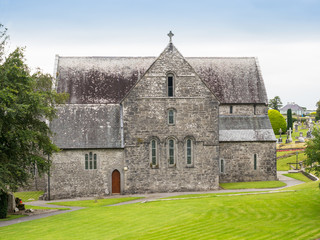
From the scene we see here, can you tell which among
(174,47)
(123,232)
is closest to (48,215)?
(123,232)

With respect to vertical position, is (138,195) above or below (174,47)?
below

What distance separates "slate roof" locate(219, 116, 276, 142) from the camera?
48.8 metres

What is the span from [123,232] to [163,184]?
19536 millimetres

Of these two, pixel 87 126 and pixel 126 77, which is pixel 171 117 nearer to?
pixel 87 126

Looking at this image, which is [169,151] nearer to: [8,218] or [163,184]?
[163,184]

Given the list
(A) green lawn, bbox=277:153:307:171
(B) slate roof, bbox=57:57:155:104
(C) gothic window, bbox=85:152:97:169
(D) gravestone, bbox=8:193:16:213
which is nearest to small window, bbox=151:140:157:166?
(C) gothic window, bbox=85:152:97:169

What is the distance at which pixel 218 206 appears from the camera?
29875 mm

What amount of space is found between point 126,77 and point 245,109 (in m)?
13.4

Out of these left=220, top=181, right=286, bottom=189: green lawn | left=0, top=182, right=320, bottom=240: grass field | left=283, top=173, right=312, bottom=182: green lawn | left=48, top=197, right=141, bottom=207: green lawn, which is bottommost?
left=48, top=197, right=141, bottom=207: green lawn

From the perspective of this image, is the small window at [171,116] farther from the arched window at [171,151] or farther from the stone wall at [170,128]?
the arched window at [171,151]

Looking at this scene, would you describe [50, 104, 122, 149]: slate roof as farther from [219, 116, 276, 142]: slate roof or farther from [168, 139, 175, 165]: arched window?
[219, 116, 276, 142]: slate roof

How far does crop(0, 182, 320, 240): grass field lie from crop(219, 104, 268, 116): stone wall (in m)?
18.7

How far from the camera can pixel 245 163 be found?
48.5 metres

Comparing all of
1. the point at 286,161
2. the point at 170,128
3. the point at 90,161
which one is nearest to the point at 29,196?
the point at 90,161
